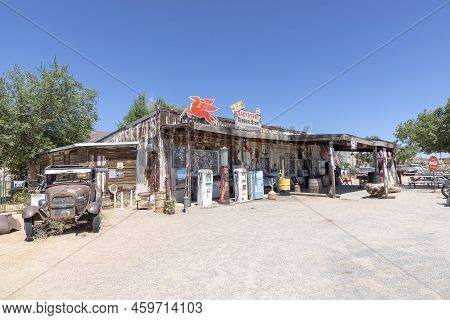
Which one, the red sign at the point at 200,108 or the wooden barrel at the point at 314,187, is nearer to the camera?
the red sign at the point at 200,108

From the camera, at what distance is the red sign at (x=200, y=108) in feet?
50.2

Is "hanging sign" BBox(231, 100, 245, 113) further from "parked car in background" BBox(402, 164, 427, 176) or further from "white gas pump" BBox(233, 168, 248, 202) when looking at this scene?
"parked car in background" BBox(402, 164, 427, 176)

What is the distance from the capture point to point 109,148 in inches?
→ 578

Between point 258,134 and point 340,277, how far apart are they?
11360 millimetres

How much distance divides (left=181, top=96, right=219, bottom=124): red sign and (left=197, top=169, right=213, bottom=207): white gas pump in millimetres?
3799

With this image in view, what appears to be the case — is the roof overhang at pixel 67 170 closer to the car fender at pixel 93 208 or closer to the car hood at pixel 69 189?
the car hood at pixel 69 189

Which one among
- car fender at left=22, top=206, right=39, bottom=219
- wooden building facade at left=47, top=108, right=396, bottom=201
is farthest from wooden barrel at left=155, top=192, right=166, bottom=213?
car fender at left=22, top=206, right=39, bottom=219

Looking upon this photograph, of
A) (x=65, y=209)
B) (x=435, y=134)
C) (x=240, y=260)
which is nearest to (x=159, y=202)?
(x=65, y=209)

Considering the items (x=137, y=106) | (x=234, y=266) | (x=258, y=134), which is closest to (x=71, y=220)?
(x=234, y=266)

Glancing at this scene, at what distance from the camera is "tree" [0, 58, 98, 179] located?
18.4 meters

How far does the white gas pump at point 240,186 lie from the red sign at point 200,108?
346 cm

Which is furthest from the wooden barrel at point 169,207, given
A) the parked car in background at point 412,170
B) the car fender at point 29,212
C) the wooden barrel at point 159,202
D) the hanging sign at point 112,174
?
the parked car in background at point 412,170
